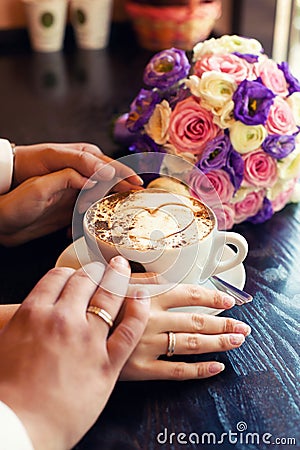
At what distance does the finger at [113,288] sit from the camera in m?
0.74

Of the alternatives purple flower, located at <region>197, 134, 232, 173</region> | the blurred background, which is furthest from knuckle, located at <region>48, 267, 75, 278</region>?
the blurred background

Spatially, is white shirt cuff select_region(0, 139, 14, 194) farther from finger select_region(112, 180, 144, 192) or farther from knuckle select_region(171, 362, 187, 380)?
Answer: knuckle select_region(171, 362, 187, 380)

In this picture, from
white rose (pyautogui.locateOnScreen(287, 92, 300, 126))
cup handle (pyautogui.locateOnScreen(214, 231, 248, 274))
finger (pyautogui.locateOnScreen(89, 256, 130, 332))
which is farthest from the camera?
white rose (pyautogui.locateOnScreen(287, 92, 300, 126))

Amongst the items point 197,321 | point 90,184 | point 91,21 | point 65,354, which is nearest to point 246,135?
point 90,184

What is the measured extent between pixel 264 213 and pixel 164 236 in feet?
1.12

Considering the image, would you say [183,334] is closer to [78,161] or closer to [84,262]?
[84,262]

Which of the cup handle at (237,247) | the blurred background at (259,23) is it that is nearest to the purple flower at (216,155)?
the cup handle at (237,247)

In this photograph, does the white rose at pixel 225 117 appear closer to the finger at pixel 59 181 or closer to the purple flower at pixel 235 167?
the purple flower at pixel 235 167

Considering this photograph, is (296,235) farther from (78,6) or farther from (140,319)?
(78,6)

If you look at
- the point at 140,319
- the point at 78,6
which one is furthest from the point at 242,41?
the point at 78,6

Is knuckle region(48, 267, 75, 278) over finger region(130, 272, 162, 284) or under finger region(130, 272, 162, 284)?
A: over

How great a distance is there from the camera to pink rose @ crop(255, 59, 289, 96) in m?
1.06

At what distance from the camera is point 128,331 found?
0.72 meters

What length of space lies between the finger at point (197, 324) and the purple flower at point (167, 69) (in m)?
0.47
